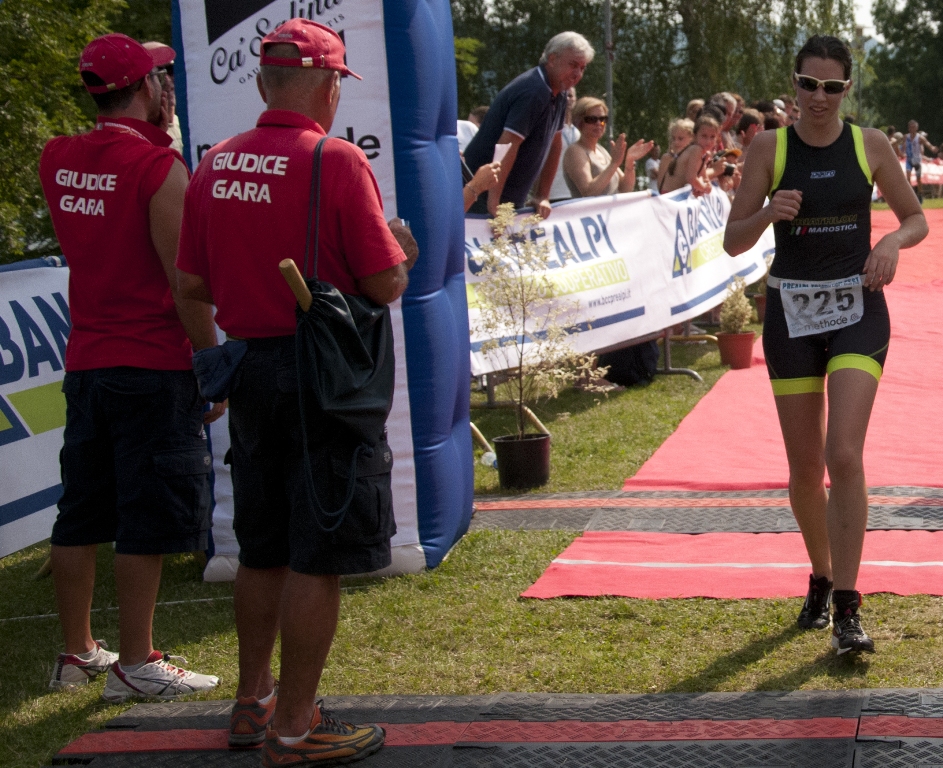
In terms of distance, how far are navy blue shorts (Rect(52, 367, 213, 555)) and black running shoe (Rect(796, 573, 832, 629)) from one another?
2.20 metres

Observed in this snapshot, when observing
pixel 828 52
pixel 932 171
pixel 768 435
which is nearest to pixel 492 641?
pixel 828 52

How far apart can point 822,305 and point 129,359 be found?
7.89ft

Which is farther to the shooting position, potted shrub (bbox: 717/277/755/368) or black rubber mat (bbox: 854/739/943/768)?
potted shrub (bbox: 717/277/755/368)

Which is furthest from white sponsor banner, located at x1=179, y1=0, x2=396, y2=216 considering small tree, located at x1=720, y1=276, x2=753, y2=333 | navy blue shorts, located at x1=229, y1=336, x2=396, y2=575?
small tree, located at x1=720, y1=276, x2=753, y2=333

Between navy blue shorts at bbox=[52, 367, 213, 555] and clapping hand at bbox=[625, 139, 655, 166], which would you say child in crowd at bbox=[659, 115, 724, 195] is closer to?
clapping hand at bbox=[625, 139, 655, 166]

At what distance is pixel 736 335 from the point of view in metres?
10.3

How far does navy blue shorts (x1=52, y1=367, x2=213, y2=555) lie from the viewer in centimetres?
417

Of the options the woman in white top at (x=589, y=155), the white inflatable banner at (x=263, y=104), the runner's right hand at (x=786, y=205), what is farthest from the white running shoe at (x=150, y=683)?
the woman in white top at (x=589, y=155)

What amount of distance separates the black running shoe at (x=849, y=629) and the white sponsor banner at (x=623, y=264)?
154 inches

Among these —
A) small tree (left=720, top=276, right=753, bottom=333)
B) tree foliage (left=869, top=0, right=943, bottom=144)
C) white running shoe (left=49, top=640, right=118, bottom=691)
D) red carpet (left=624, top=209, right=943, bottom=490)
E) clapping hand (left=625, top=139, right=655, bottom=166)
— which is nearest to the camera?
white running shoe (left=49, top=640, right=118, bottom=691)

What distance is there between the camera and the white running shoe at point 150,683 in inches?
165

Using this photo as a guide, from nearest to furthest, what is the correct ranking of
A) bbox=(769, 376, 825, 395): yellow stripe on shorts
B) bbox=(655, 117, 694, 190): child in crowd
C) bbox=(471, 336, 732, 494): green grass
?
bbox=(769, 376, 825, 395): yellow stripe on shorts → bbox=(471, 336, 732, 494): green grass → bbox=(655, 117, 694, 190): child in crowd

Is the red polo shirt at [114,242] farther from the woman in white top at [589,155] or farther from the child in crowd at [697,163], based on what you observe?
the child in crowd at [697,163]

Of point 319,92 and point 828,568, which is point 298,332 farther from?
point 828,568
